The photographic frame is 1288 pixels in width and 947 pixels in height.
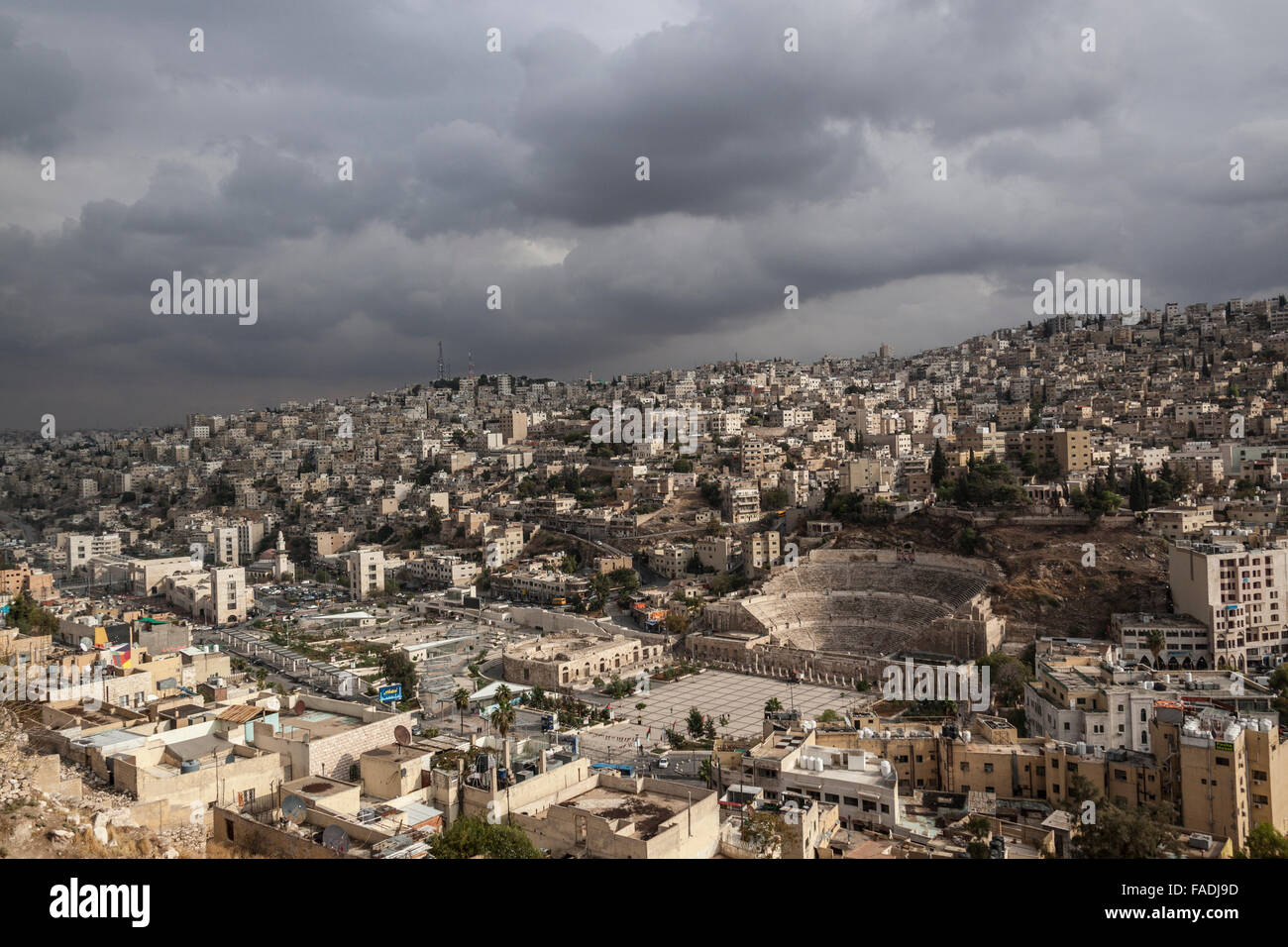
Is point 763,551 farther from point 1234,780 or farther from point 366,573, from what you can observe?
point 1234,780

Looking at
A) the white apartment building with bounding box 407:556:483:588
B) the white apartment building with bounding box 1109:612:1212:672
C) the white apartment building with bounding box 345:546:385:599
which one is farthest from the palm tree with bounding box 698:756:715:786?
the white apartment building with bounding box 345:546:385:599

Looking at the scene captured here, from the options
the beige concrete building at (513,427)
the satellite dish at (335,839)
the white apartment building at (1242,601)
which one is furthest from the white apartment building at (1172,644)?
the beige concrete building at (513,427)

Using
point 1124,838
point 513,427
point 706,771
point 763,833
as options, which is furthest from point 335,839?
point 513,427

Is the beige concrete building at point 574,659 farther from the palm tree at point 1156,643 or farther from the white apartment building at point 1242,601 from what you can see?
the white apartment building at point 1242,601

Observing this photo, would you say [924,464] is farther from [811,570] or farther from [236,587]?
[236,587]

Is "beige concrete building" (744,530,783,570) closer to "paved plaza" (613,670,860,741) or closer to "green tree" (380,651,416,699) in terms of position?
Result: "paved plaza" (613,670,860,741)
